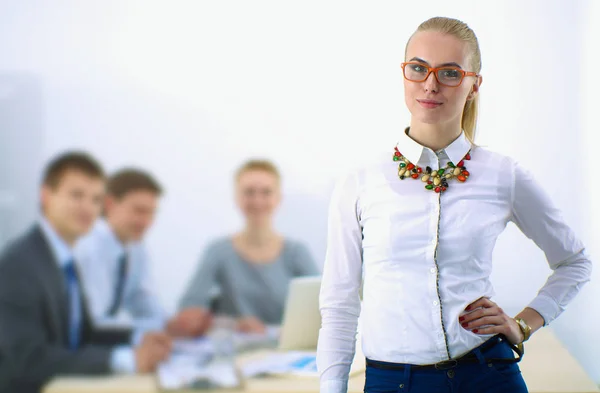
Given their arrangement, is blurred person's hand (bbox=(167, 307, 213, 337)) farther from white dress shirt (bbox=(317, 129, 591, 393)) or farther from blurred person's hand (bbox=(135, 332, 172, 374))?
white dress shirt (bbox=(317, 129, 591, 393))

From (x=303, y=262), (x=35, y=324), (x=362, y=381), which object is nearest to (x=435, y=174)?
(x=362, y=381)

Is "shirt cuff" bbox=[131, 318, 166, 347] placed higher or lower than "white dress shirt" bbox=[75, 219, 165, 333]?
lower

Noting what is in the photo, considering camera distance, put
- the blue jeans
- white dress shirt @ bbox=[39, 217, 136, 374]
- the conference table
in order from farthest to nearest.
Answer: white dress shirt @ bbox=[39, 217, 136, 374], the conference table, the blue jeans

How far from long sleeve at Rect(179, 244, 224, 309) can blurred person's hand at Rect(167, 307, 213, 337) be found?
39 mm

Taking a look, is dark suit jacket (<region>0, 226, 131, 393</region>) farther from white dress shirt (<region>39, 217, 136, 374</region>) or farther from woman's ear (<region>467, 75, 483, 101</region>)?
woman's ear (<region>467, 75, 483, 101</region>)

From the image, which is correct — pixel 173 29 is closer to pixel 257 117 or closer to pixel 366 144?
pixel 257 117

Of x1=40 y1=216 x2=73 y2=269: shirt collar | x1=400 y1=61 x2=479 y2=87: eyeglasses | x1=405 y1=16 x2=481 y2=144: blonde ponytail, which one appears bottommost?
x1=40 y1=216 x2=73 y2=269: shirt collar

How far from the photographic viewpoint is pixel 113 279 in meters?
3.90

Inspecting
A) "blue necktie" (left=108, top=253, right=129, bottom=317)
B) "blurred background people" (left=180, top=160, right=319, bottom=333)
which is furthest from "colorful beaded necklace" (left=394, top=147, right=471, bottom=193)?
"blue necktie" (left=108, top=253, right=129, bottom=317)

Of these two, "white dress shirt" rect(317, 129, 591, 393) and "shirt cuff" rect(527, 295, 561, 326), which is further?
"shirt cuff" rect(527, 295, 561, 326)

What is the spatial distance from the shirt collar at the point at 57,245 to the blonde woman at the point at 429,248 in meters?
2.81

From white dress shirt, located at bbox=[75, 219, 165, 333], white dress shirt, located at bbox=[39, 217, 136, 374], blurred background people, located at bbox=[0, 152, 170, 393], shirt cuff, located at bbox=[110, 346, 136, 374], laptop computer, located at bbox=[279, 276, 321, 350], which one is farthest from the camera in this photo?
white dress shirt, located at bbox=[75, 219, 165, 333]

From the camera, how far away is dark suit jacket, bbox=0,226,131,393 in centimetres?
375

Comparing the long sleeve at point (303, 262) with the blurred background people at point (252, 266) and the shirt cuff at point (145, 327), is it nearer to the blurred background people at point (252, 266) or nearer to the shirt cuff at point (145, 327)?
the blurred background people at point (252, 266)
